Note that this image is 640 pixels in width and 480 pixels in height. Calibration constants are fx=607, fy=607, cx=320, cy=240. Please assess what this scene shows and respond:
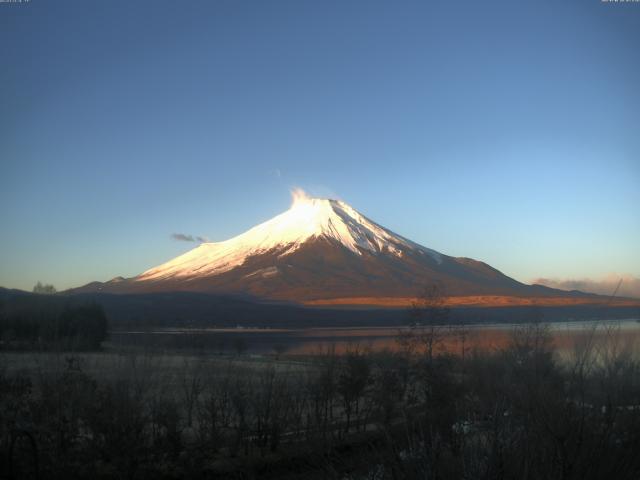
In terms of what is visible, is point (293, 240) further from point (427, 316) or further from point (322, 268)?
point (427, 316)

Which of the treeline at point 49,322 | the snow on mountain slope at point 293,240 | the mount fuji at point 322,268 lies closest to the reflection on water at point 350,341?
the treeline at point 49,322

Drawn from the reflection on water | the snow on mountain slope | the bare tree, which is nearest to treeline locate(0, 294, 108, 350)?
the reflection on water

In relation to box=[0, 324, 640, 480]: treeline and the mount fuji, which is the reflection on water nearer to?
box=[0, 324, 640, 480]: treeline

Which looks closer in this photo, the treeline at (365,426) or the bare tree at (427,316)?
the treeline at (365,426)

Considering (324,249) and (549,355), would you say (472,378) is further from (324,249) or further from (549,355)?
(324,249)

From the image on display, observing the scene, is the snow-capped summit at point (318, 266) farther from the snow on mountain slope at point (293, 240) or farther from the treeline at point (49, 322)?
the treeline at point (49, 322)

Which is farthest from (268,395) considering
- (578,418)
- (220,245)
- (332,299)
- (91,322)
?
(220,245)
